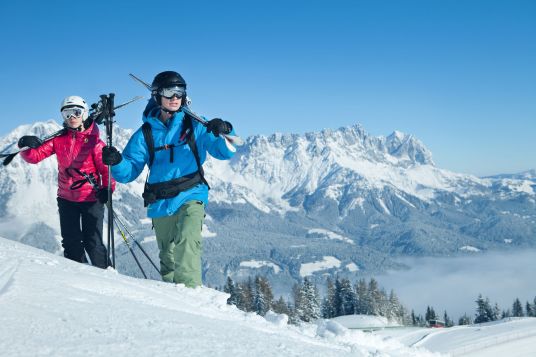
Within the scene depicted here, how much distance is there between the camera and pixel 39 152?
9141mm

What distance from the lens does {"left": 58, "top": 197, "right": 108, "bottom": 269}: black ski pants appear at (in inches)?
364

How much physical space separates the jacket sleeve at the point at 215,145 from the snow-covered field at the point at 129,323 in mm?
2285

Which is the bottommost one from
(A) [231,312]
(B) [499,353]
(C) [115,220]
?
(B) [499,353]

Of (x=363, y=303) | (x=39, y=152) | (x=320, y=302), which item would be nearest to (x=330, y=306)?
(x=320, y=302)

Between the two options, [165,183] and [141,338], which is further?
[165,183]

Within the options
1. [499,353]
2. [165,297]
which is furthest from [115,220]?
[499,353]

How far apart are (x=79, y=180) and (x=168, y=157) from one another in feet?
7.79

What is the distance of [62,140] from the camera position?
30.7 ft

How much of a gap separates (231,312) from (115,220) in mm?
4885

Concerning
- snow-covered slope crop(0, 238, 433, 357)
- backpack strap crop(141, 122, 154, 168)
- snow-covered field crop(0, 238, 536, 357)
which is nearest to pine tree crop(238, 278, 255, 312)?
backpack strap crop(141, 122, 154, 168)

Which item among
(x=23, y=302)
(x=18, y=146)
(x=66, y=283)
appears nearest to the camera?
(x=23, y=302)

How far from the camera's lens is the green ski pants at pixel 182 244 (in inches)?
297

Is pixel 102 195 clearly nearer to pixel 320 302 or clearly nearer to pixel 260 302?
pixel 260 302

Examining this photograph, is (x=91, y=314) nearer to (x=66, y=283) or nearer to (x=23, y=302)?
(x=23, y=302)
